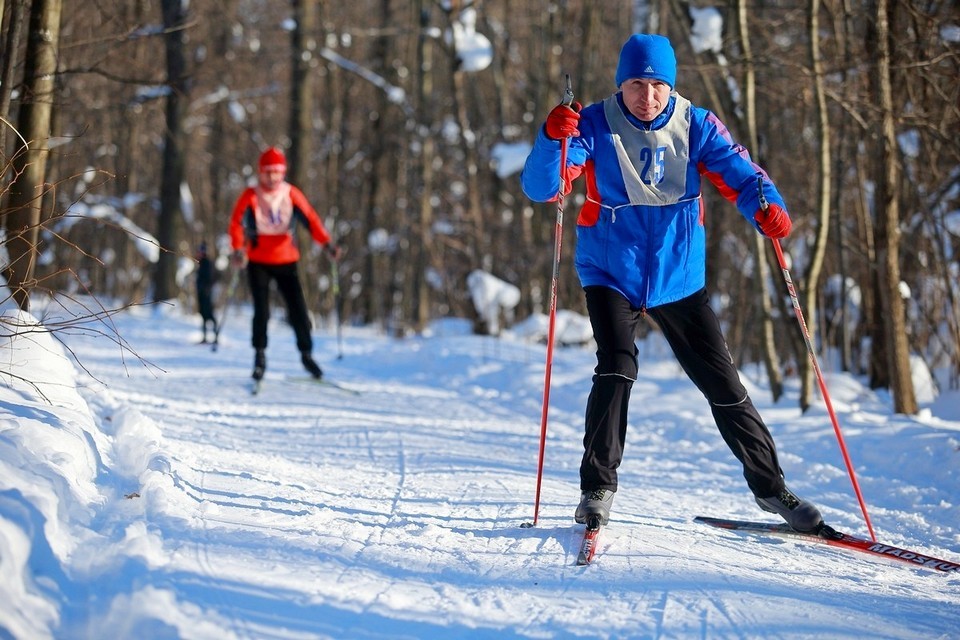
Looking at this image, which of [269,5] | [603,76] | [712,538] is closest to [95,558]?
[712,538]

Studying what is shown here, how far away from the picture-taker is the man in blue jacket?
380 centimetres

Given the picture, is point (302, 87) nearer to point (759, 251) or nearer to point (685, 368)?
point (759, 251)

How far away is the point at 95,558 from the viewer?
2.86 metres

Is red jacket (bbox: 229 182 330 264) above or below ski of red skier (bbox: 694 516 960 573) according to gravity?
above

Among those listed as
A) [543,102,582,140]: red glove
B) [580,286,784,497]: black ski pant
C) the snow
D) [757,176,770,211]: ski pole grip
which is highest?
[543,102,582,140]: red glove

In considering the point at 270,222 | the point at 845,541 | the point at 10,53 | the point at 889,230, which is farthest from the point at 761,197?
the point at 270,222

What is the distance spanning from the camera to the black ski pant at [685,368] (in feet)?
12.5

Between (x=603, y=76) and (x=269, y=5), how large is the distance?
11.6m

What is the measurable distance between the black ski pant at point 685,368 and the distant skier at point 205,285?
9.60 meters

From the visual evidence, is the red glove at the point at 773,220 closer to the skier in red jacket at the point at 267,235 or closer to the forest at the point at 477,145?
the forest at the point at 477,145

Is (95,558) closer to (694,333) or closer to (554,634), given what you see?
(554,634)

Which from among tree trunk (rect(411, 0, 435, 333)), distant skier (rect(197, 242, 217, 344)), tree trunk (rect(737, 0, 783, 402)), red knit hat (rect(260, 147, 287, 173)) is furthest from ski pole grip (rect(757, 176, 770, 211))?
tree trunk (rect(411, 0, 435, 333))

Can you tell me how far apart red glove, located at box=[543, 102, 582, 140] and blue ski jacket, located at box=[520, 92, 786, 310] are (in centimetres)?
8

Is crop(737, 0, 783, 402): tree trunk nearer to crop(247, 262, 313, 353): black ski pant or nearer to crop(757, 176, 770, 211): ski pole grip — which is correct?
crop(757, 176, 770, 211): ski pole grip
